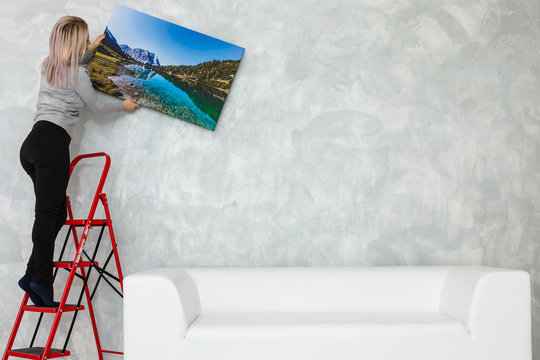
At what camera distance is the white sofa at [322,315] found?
2215 mm

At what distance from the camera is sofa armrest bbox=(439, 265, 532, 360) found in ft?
7.64

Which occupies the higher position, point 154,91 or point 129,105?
point 154,91

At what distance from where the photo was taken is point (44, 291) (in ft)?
8.04

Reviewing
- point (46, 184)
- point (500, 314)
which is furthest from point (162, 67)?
point (500, 314)

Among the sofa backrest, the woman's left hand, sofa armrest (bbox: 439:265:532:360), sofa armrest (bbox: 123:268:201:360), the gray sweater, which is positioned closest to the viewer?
sofa armrest (bbox: 123:268:201:360)

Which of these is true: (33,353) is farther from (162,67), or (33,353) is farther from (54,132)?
(162,67)

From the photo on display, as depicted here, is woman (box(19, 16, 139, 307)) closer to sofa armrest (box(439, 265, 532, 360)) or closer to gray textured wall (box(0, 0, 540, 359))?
gray textured wall (box(0, 0, 540, 359))

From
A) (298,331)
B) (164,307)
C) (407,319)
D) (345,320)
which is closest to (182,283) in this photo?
(164,307)

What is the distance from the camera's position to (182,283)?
7.79ft

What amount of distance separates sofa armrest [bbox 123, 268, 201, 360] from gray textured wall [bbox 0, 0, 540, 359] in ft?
2.38

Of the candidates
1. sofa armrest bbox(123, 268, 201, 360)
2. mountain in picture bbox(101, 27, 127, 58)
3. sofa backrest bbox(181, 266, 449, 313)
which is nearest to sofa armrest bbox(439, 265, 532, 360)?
sofa backrest bbox(181, 266, 449, 313)

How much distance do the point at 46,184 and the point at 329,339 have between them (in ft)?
5.21

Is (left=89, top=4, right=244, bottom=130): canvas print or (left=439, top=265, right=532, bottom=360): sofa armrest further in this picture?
(left=89, top=4, right=244, bottom=130): canvas print

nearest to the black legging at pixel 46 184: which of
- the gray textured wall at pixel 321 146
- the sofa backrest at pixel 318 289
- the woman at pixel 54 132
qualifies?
the woman at pixel 54 132
